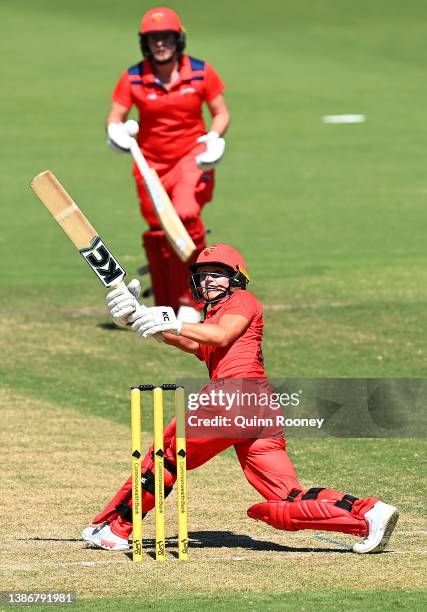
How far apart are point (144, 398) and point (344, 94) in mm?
20883

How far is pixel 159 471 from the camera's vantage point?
820 cm

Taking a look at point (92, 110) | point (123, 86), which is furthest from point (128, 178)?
point (123, 86)

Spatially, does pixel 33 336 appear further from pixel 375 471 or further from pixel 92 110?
pixel 92 110

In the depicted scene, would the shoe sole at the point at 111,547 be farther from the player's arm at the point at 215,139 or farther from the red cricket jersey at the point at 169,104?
the red cricket jersey at the point at 169,104

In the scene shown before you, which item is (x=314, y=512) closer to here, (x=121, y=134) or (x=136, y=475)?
(x=136, y=475)

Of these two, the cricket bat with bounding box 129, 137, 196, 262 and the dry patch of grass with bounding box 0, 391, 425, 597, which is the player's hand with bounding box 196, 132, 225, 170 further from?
the dry patch of grass with bounding box 0, 391, 425, 597

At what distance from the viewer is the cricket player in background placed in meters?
14.6

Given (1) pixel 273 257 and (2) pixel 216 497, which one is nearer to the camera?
(2) pixel 216 497

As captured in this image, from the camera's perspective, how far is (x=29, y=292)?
17.5m

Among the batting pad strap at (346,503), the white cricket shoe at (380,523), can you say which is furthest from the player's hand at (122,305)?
the white cricket shoe at (380,523)

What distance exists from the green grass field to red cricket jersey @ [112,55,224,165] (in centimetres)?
190

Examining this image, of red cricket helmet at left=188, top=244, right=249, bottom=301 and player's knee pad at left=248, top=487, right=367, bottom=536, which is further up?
red cricket helmet at left=188, top=244, right=249, bottom=301

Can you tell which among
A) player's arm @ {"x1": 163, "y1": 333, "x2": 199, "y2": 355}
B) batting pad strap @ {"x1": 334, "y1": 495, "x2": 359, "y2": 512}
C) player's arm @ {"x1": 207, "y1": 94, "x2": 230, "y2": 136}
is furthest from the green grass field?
player's arm @ {"x1": 207, "y1": 94, "x2": 230, "y2": 136}

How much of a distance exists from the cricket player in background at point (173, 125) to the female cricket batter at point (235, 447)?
5.86 m
